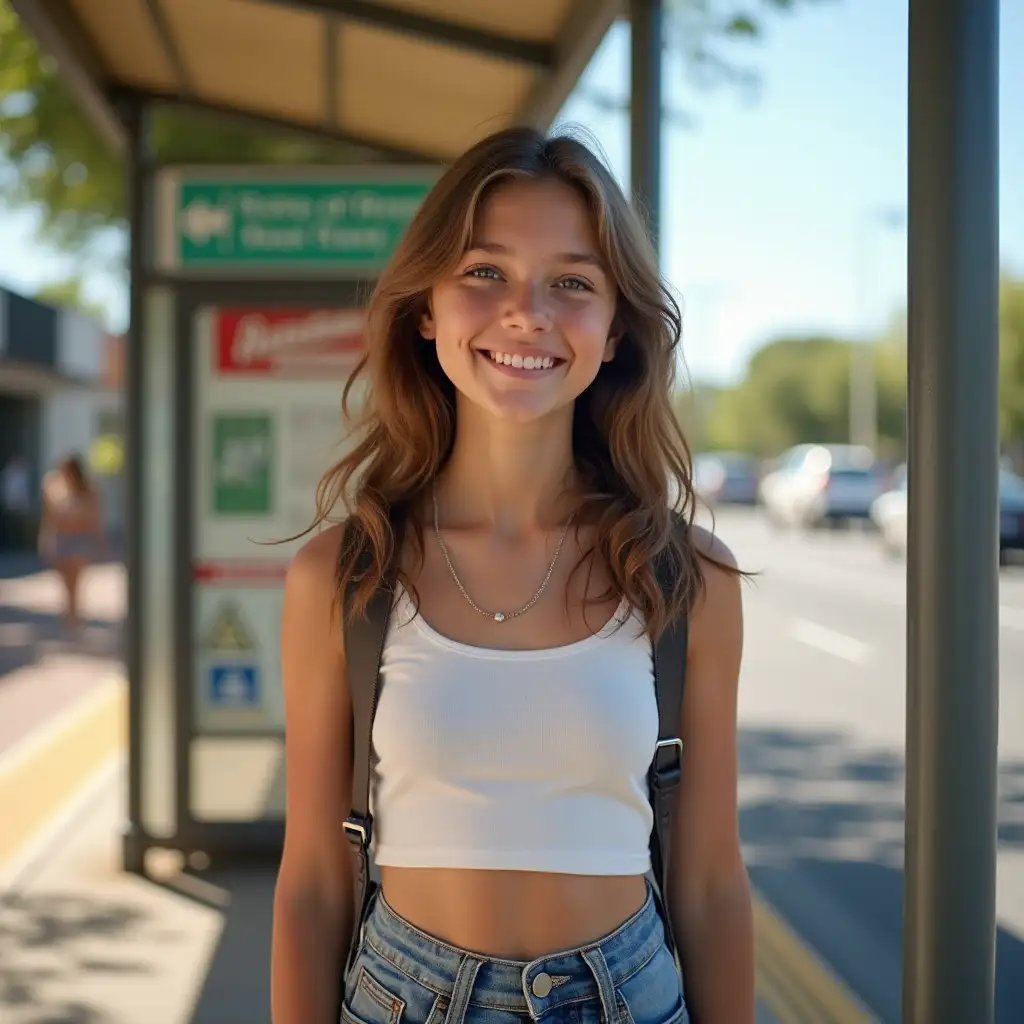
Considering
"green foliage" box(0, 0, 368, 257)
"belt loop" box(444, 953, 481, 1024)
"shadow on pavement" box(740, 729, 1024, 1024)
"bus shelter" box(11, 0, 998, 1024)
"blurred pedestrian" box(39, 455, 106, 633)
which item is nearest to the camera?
"belt loop" box(444, 953, 481, 1024)

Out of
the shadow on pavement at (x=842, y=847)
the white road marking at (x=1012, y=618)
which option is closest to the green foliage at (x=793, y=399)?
the white road marking at (x=1012, y=618)

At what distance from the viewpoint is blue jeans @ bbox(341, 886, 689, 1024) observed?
166 centimetres

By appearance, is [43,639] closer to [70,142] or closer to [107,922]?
[70,142]

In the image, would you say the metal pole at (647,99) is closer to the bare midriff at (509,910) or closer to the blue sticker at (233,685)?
the bare midriff at (509,910)

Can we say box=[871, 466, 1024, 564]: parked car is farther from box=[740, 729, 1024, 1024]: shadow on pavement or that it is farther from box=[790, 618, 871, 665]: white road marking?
box=[740, 729, 1024, 1024]: shadow on pavement

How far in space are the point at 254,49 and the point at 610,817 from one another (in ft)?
13.3

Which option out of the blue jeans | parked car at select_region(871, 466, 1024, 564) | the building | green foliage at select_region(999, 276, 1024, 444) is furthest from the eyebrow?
green foliage at select_region(999, 276, 1024, 444)

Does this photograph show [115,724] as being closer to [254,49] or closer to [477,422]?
[254,49]

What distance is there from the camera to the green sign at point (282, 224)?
5.26 m

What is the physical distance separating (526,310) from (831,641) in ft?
37.7

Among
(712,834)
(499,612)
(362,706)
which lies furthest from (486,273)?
(712,834)

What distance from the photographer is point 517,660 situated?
5.74ft

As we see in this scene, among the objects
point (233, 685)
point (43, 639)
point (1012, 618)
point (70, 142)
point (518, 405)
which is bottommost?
point (43, 639)

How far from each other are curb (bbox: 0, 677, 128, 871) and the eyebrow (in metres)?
4.49
